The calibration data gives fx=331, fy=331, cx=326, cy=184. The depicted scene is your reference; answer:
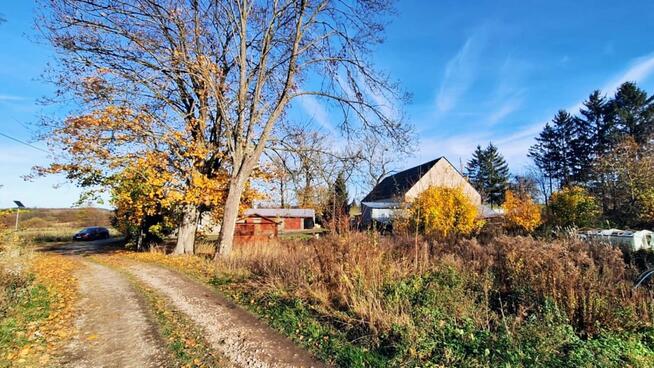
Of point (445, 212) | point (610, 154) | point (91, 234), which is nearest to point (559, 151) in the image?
point (610, 154)

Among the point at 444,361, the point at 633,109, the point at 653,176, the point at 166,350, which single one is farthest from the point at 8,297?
the point at 633,109

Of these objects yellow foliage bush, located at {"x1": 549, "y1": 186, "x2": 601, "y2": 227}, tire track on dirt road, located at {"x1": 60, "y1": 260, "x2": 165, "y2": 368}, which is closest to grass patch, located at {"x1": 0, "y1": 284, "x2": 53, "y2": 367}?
tire track on dirt road, located at {"x1": 60, "y1": 260, "x2": 165, "y2": 368}

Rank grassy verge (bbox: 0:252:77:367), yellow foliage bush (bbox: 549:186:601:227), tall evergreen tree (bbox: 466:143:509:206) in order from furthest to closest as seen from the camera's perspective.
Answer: tall evergreen tree (bbox: 466:143:509:206)
yellow foliage bush (bbox: 549:186:601:227)
grassy verge (bbox: 0:252:77:367)

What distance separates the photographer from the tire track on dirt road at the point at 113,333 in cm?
422

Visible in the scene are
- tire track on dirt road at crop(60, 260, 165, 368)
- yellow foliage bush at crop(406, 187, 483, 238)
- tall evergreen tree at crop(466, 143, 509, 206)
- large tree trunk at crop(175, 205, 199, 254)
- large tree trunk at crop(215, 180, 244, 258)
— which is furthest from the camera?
tall evergreen tree at crop(466, 143, 509, 206)

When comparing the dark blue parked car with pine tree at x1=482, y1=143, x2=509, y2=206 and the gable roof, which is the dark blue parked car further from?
pine tree at x1=482, y1=143, x2=509, y2=206

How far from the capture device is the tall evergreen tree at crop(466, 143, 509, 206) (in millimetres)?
58344

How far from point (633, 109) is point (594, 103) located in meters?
5.31

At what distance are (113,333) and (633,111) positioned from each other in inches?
2178

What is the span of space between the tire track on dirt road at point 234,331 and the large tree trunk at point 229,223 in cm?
423

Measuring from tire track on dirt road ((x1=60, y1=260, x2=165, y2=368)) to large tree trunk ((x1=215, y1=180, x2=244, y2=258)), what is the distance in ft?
14.9

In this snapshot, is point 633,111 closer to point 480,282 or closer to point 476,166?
point 476,166

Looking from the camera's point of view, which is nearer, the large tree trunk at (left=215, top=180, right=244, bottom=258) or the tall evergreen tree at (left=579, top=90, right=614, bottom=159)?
the large tree trunk at (left=215, top=180, right=244, bottom=258)

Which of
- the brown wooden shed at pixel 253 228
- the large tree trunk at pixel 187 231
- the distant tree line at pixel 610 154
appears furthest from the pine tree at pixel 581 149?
the large tree trunk at pixel 187 231
